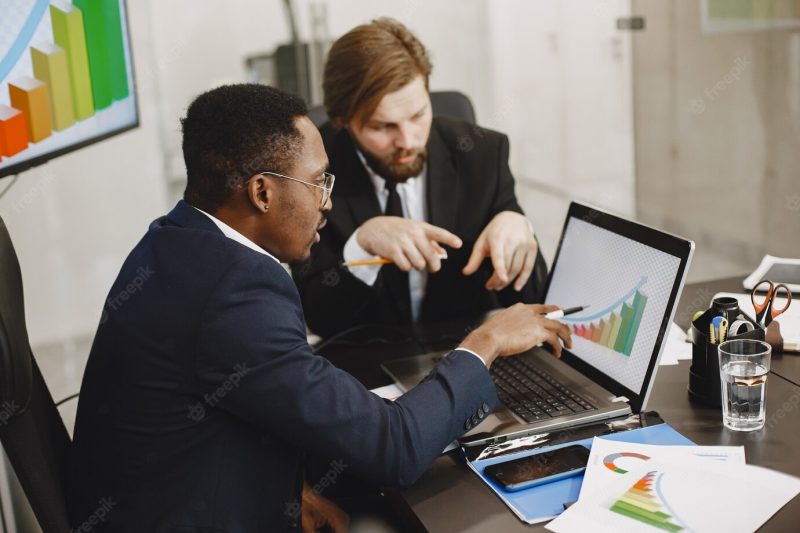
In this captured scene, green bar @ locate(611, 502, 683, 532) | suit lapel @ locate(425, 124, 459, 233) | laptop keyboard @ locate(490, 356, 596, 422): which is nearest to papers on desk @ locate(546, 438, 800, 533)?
green bar @ locate(611, 502, 683, 532)

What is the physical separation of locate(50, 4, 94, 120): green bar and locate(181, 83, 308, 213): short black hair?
966 mm

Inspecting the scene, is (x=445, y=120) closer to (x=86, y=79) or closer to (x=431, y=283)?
(x=431, y=283)

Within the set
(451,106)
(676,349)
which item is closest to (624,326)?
(676,349)

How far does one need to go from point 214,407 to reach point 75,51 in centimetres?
130

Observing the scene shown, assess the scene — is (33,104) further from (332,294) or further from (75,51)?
(332,294)

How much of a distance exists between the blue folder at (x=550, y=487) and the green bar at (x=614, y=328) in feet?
0.57

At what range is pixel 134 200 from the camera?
3535 mm

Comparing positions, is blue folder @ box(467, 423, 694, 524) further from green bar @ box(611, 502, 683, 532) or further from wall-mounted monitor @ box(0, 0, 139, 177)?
wall-mounted monitor @ box(0, 0, 139, 177)

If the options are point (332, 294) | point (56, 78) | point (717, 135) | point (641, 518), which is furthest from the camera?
point (717, 135)

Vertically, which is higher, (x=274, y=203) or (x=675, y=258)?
(x=274, y=203)

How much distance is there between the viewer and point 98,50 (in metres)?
2.13

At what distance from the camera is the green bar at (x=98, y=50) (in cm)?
208

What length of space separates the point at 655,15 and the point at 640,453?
335cm

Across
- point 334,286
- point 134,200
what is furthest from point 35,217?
point 334,286
